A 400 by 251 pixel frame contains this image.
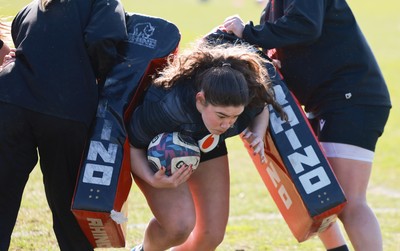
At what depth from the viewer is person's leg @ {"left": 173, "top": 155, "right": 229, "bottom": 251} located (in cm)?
543

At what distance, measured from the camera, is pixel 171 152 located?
479cm

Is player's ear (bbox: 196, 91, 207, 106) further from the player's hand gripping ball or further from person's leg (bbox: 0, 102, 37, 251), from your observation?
person's leg (bbox: 0, 102, 37, 251)

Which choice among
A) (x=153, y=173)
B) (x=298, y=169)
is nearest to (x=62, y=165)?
(x=153, y=173)

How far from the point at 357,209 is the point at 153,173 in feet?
4.69

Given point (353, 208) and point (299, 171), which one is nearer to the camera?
point (299, 171)

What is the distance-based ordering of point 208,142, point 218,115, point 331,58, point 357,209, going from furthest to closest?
1. point 331,58
2. point 357,209
3. point 208,142
4. point 218,115

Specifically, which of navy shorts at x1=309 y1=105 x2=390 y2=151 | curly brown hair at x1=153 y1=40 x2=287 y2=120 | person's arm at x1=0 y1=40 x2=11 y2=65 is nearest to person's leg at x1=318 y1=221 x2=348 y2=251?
navy shorts at x1=309 y1=105 x2=390 y2=151

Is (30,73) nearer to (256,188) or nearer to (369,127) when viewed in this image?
(369,127)

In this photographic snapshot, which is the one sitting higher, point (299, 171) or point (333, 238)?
point (299, 171)

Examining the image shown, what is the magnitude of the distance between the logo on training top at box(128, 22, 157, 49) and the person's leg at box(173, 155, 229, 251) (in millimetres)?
911

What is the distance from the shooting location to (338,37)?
5395 millimetres

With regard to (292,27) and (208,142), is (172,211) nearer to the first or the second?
(208,142)

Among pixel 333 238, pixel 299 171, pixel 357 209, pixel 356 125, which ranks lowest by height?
pixel 333 238

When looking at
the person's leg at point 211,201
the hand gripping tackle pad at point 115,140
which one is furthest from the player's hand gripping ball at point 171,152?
the person's leg at point 211,201
